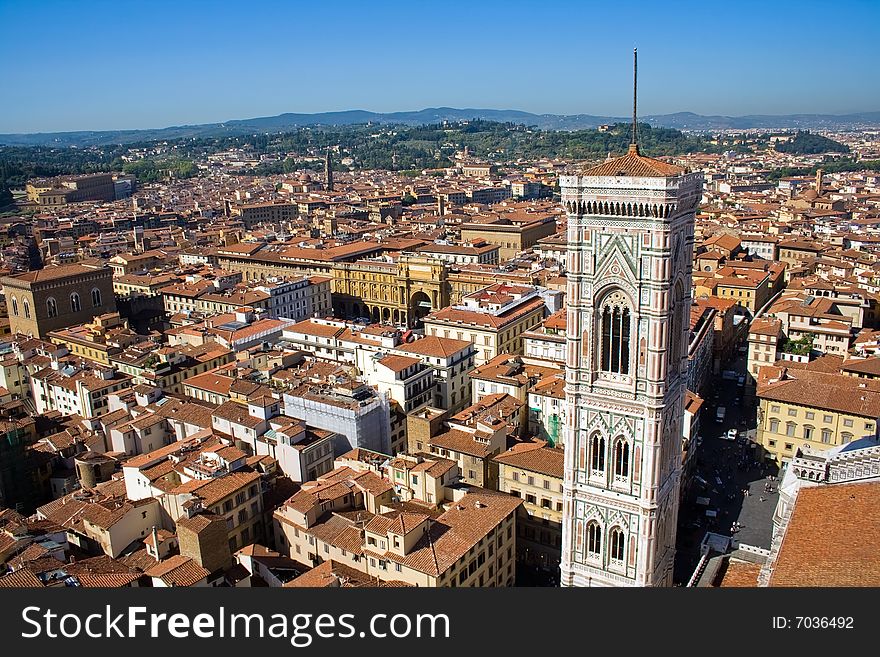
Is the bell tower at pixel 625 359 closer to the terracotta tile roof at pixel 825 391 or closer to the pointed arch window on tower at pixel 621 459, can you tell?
the pointed arch window on tower at pixel 621 459

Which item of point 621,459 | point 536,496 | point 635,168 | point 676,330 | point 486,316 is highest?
point 635,168

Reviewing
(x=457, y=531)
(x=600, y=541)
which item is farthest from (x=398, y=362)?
(x=600, y=541)

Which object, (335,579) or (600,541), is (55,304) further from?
(600,541)

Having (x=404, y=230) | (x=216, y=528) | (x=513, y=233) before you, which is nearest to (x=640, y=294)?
(x=216, y=528)

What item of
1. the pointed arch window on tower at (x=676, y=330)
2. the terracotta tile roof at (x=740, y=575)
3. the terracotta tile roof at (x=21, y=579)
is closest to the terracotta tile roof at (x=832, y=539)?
the terracotta tile roof at (x=740, y=575)

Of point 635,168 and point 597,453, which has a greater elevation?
point 635,168
